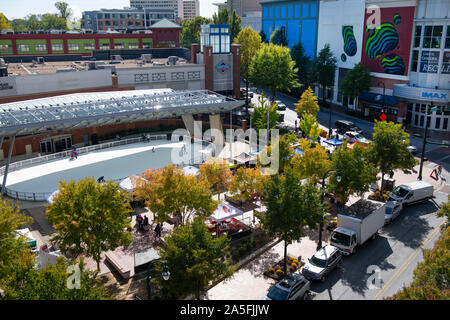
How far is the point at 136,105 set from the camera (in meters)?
40.0

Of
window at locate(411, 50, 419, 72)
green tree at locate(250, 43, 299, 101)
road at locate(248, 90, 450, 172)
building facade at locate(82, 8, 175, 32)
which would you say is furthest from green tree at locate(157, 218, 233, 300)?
building facade at locate(82, 8, 175, 32)

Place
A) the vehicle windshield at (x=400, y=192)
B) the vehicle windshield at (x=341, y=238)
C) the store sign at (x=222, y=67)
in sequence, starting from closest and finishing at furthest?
the vehicle windshield at (x=341, y=238)
the vehicle windshield at (x=400, y=192)
the store sign at (x=222, y=67)

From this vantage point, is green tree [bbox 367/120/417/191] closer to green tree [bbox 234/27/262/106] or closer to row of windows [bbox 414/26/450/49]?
row of windows [bbox 414/26/450/49]

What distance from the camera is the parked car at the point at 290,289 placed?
19.8 meters

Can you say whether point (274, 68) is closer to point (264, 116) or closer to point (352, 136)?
point (264, 116)

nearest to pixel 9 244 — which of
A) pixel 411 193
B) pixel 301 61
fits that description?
pixel 411 193

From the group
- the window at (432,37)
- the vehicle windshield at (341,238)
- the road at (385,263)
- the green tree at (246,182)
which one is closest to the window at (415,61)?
the window at (432,37)

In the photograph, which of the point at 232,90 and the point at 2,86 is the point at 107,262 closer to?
the point at 2,86

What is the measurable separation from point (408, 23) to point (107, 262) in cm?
4958

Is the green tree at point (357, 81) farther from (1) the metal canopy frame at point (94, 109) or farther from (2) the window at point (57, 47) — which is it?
(2) the window at point (57, 47)

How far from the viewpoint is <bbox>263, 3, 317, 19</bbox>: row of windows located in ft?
245

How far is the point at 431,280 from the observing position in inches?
582

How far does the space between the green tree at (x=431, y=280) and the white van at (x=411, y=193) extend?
15.6 meters

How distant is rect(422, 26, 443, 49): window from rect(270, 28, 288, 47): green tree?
35234 mm
